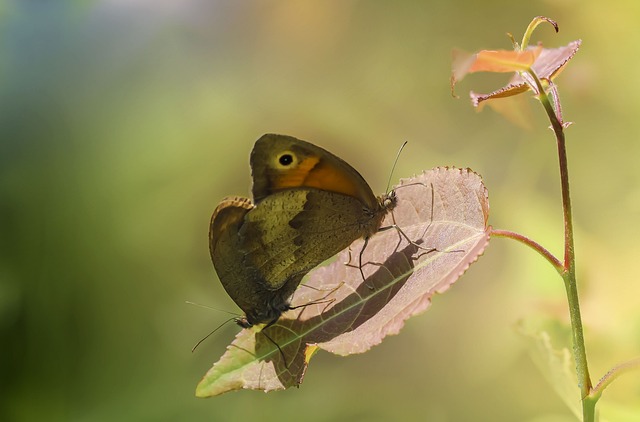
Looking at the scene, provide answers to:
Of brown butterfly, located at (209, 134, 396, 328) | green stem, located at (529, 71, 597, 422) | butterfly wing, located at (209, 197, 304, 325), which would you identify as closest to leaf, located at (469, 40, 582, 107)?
green stem, located at (529, 71, 597, 422)

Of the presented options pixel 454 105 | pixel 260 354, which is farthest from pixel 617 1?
pixel 260 354

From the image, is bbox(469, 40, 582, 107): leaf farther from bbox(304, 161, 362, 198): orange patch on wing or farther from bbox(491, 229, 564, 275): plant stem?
bbox(304, 161, 362, 198): orange patch on wing

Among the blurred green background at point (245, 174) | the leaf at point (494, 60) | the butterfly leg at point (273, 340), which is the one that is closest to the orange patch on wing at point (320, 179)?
the butterfly leg at point (273, 340)

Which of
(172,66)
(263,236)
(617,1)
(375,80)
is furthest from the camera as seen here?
(172,66)

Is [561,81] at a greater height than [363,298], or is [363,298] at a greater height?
[561,81]

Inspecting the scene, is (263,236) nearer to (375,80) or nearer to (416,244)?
(416,244)

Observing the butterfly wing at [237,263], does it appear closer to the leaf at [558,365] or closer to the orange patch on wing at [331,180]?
the orange patch on wing at [331,180]
